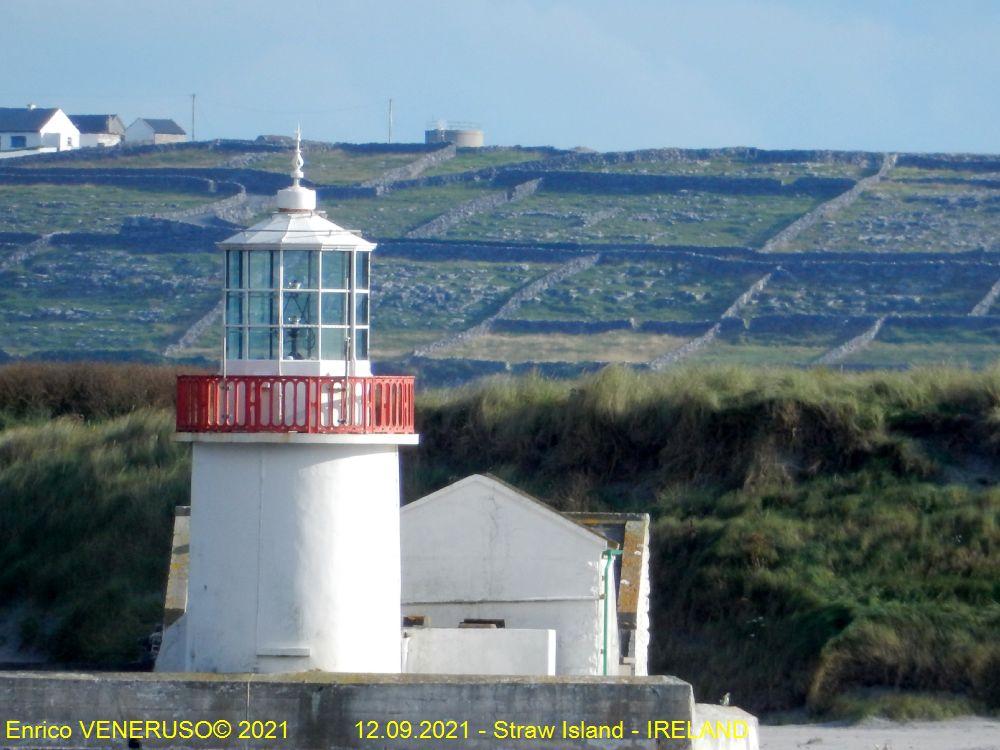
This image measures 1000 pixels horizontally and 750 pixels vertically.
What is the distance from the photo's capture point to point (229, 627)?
8992 mm

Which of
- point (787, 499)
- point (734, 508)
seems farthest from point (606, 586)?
point (787, 499)

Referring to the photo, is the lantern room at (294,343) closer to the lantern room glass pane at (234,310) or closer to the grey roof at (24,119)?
the lantern room glass pane at (234,310)

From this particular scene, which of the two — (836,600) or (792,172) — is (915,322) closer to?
(792,172)

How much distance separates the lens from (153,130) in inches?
3819

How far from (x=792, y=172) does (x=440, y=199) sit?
14.0 metres

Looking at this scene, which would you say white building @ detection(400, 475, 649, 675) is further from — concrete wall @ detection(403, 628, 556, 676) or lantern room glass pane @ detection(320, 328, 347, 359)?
lantern room glass pane @ detection(320, 328, 347, 359)

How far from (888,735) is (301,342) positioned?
5.99 metres

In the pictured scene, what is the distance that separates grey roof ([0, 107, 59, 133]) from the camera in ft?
301

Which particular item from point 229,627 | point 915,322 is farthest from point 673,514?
point 915,322

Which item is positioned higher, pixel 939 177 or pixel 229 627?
pixel 939 177

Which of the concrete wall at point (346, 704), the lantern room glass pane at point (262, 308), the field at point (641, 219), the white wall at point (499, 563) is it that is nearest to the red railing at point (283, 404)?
the lantern room glass pane at point (262, 308)

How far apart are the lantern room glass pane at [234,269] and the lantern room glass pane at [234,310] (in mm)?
52

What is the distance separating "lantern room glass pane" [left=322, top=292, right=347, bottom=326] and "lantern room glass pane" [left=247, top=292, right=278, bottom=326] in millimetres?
262

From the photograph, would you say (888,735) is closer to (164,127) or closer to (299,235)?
(299,235)
